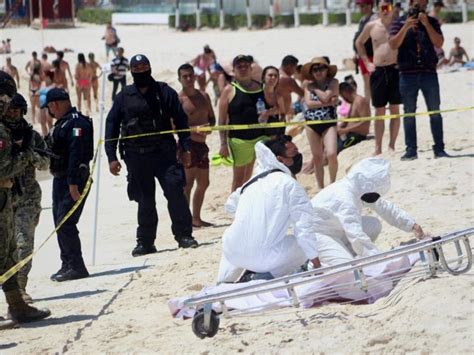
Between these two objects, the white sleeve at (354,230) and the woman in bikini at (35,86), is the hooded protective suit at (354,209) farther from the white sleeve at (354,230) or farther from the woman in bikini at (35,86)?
the woman in bikini at (35,86)

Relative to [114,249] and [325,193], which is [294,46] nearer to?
[114,249]

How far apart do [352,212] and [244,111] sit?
4671 millimetres

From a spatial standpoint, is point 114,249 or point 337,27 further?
point 337,27

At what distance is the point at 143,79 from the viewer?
36.8 ft

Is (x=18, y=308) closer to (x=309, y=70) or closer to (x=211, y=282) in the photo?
(x=211, y=282)

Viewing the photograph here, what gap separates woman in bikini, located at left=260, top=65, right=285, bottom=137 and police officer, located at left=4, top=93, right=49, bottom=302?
13.4ft

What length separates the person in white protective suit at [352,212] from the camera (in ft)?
27.9

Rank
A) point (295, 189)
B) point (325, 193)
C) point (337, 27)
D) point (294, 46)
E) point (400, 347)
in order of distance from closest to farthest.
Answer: point (400, 347), point (295, 189), point (325, 193), point (294, 46), point (337, 27)

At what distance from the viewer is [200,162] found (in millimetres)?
13336

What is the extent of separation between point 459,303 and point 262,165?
1.98 metres

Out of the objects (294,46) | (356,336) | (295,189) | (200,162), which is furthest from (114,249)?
(294,46)

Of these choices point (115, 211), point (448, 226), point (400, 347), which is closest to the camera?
point (400, 347)

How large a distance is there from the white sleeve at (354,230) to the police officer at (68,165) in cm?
276

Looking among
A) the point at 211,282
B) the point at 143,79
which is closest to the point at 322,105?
the point at 143,79
